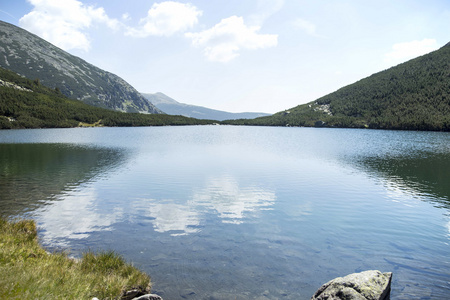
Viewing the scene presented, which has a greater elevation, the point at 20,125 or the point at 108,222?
the point at 20,125

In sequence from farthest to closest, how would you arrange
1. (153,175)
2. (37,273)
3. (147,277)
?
1. (153,175)
2. (147,277)
3. (37,273)

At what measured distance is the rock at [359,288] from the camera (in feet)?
25.4

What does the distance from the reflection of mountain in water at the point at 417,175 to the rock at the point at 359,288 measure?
16.5 meters

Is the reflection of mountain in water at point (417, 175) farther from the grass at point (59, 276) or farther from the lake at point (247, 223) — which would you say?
the grass at point (59, 276)

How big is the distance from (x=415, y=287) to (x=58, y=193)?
24.5m

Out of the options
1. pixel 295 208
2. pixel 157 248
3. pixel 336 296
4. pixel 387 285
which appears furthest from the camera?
pixel 295 208

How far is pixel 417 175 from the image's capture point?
104 feet

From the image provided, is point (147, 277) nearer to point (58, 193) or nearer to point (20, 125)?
point (58, 193)

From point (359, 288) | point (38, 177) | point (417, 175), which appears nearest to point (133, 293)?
point (359, 288)

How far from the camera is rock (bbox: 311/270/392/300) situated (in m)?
7.74

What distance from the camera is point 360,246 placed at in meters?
13.4

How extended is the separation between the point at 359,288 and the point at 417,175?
30.7 metres

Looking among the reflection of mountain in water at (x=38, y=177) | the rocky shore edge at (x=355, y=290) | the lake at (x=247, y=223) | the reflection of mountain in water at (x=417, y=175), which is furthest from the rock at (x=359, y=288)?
the reflection of mountain in water at (x=38, y=177)

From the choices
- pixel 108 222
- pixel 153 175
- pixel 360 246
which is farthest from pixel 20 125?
pixel 360 246
